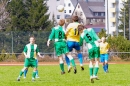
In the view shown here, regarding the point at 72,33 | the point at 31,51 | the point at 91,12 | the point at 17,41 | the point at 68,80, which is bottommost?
the point at 68,80

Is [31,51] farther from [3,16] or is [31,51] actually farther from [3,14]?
[3,16]

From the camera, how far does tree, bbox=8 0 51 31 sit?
69.9 m

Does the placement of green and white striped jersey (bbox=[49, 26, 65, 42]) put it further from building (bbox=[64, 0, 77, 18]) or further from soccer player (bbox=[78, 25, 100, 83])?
Answer: building (bbox=[64, 0, 77, 18])

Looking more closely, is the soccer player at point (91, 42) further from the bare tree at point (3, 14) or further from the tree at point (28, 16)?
the bare tree at point (3, 14)

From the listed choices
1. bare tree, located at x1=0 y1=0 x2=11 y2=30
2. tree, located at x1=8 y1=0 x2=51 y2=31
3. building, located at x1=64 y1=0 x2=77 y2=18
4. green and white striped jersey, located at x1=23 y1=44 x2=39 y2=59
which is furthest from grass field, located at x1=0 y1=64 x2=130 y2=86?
building, located at x1=64 y1=0 x2=77 y2=18

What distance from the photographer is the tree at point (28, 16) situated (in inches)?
2751

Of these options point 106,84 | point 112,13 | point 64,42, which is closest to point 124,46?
point 64,42

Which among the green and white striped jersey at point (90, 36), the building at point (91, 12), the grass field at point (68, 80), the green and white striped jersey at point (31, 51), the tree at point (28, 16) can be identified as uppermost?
the building at point (91, 12)

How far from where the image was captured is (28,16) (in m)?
71.0

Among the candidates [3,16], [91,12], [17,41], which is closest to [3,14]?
[3,16]

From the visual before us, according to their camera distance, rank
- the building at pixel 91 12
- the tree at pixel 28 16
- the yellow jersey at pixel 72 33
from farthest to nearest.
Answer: the building at pixel 91 12 < the tree at pixel 28 16 < the yellow jersey at pixel 72 33

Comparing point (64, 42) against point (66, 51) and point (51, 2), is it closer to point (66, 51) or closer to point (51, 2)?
point (66, 51)

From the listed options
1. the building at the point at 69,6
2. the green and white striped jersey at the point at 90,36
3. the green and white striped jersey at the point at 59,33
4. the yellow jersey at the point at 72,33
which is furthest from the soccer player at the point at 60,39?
the building at the point at 69,6

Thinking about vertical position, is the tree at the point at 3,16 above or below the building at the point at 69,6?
below
